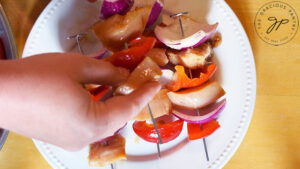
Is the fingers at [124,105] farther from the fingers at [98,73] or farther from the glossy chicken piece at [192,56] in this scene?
the glossy chicken piece at [192,56]

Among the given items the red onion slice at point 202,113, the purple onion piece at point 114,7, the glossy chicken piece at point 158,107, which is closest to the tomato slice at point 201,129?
the red onion slice at point 202,113

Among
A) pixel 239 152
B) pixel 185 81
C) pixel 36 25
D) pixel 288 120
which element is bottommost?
pixel 239 152

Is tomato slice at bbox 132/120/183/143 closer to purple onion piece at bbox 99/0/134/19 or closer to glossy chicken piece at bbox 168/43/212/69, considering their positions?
glossy chicken piece at bbox 168/43/212/69

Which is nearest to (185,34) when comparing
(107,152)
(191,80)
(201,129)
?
(191,80)

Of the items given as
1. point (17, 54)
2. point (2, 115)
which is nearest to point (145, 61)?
point (2, 115)

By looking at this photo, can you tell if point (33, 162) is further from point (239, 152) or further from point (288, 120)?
point (288, 120)
